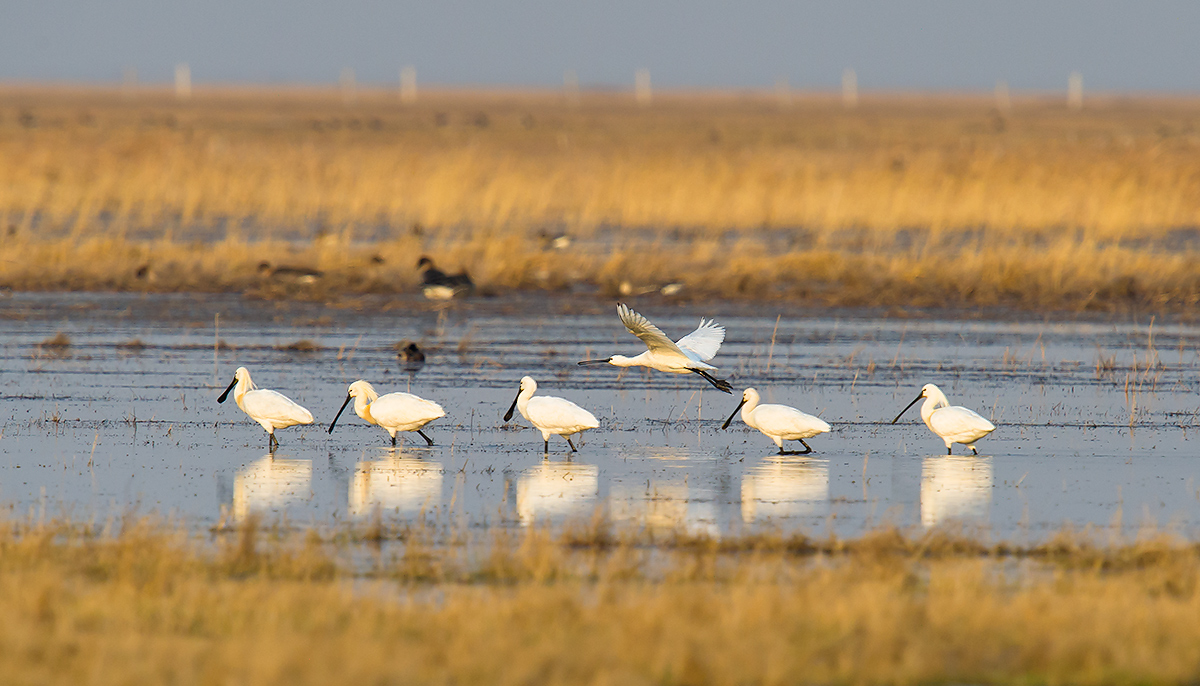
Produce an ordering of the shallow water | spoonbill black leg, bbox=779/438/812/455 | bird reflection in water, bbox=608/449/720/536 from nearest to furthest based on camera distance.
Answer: bird reflection in water, bbox=608/449/720/536, the shallow water, spoonbill black leg, bbox=779/438/812/455

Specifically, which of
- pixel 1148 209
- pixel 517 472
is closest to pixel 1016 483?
pixel 517 472

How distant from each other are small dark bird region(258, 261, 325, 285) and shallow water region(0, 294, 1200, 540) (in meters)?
1.38

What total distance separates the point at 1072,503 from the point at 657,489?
2449mm

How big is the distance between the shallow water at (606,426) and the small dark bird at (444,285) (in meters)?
0.64

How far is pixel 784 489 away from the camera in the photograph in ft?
33.4

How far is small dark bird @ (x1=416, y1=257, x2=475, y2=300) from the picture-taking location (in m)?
21.4

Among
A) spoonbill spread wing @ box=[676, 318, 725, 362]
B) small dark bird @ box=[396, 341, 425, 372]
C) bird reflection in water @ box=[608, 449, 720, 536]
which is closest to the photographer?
bird reflection in water @ box=[608, 449, 720, 536]

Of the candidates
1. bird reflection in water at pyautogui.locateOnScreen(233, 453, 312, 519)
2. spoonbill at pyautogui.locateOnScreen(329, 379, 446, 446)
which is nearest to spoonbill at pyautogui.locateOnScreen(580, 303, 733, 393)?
spoonbill at pyautogui.locateOnScreen(329, 379, 446, 446)

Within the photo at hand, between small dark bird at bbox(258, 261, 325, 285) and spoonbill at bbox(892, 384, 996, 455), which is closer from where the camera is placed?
spoonbill at bbox(892, 384, 996, 455)

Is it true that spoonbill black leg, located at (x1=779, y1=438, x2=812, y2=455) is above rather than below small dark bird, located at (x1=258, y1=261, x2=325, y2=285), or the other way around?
below

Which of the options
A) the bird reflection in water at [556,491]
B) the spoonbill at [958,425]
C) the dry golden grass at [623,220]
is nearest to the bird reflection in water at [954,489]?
the spoonbill at [958,425]

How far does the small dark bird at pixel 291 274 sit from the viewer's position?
2216 centimetres

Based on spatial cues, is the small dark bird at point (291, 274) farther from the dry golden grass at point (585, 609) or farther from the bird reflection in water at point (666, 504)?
the dry golden grass at point (585, 609)

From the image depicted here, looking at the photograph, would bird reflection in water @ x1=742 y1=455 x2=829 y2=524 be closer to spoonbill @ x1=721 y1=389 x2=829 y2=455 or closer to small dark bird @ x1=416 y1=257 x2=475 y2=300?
spoonbill @ x1=721 y1=389 x2=829 y2=455
